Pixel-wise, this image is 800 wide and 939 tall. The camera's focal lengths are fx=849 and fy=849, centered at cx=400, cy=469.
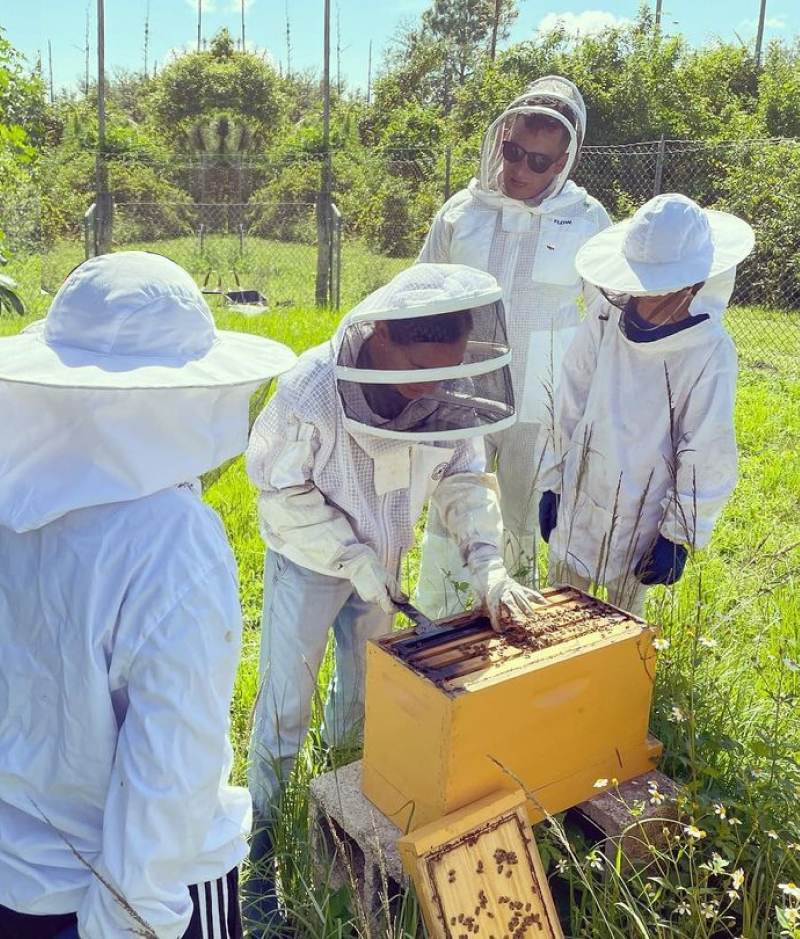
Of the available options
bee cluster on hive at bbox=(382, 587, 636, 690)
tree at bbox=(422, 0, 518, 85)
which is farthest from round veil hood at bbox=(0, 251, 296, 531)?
tree at bbox=(422, 0, 518, 85)

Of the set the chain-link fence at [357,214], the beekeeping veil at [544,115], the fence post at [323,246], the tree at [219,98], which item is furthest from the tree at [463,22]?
the beekeeping veil at [544,115]

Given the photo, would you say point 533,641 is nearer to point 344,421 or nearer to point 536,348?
point 344,421

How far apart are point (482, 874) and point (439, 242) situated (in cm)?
273

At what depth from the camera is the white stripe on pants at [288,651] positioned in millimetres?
2453

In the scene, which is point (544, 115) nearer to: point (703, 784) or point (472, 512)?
point (472, 512)

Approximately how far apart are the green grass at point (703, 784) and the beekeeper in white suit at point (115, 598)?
0.51 m

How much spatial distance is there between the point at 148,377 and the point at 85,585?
1.08 feet

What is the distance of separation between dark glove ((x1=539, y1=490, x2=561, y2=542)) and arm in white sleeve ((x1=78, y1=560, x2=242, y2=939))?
2.05 m

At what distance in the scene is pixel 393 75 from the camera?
31.6 m

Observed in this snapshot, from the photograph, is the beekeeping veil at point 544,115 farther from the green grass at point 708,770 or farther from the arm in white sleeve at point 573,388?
the green grass at point 708,770

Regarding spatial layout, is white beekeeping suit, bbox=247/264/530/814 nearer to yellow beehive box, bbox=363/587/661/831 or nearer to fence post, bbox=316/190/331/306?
yellow beehive box, bbox=363/587/661/831

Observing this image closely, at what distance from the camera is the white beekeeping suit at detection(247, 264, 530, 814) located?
81.8 inches

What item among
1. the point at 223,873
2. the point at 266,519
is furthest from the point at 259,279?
the point at 223,873

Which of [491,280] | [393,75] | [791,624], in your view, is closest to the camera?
[491,280]
